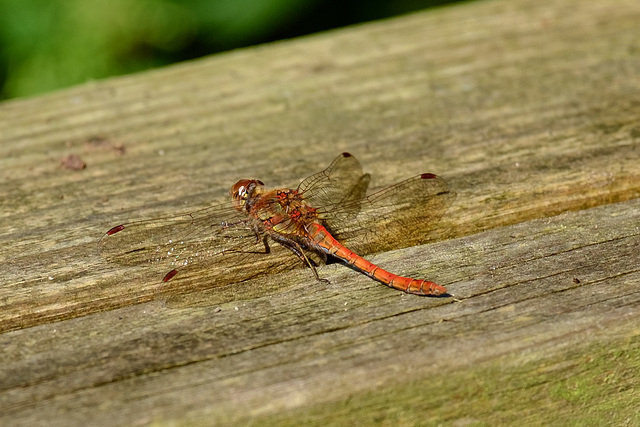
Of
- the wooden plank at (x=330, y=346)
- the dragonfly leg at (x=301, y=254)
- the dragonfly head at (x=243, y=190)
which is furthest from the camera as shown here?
the dragonfly head at (x=243, y=190)

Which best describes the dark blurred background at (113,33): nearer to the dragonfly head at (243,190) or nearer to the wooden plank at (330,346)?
the dragonfly head at (243,190)

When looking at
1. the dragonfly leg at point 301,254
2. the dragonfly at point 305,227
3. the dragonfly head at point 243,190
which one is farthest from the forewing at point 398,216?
the dragonfly head at point 243,190

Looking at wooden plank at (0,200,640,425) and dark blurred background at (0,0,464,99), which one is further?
dark blurred background at (0,0,464,99)

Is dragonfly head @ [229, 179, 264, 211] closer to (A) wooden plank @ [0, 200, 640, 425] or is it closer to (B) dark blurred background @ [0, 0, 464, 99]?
(A) wooden plank @ [0, 200, 640, 425]

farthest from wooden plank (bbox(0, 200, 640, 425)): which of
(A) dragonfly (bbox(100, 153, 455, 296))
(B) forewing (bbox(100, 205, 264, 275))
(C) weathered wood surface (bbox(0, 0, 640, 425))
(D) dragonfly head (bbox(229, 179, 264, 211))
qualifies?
(D) dragonfly head (bbox(229, 179, 264, 211))

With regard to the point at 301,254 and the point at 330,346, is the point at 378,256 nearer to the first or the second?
the point at 301,254

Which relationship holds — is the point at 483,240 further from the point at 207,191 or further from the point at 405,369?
the point at 207,191

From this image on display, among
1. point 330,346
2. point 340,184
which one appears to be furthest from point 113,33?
point 330,346
